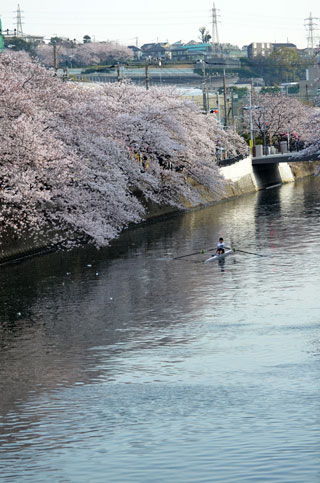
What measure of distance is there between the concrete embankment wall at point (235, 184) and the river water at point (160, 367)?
1.61 meters

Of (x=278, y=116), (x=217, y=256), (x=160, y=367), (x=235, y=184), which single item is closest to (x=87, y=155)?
(x=217, y=256)

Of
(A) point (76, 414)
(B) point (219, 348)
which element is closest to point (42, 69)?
(B) point (219, 348)

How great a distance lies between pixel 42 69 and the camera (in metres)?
59.5

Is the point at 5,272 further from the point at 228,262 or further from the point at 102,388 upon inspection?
the point at 102,388

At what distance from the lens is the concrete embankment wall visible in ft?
169

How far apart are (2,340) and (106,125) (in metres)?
32.1

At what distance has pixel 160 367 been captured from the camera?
29.5 m

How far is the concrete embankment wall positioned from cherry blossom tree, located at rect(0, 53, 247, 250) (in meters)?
0.79

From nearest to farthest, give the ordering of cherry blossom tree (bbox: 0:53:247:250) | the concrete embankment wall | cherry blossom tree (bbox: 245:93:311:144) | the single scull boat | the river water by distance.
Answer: the river water < cherry blossom tree (bbox: 0:53:247:250) < the single scull boat < the concrete embankment wall < cherry blossom tree (bbox: 245:93:311:144)

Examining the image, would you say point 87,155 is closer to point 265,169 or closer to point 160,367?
point 160,367

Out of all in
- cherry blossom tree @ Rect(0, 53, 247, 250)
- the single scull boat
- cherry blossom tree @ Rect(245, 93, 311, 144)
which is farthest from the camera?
cherry blossom tree @ Rect(245, 93, 311, 144)

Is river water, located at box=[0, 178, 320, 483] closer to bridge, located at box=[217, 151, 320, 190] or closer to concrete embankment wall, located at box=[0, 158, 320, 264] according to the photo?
concrete embankment wall, located at box=[0, 158, 320, 264]

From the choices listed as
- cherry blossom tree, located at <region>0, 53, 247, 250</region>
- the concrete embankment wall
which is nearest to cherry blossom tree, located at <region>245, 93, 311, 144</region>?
the concrete embankment wall

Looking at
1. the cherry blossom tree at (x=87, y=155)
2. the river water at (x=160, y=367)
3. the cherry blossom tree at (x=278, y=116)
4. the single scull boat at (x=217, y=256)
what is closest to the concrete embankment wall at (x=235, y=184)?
the cherry blossom tree at (x=87, y=155)
